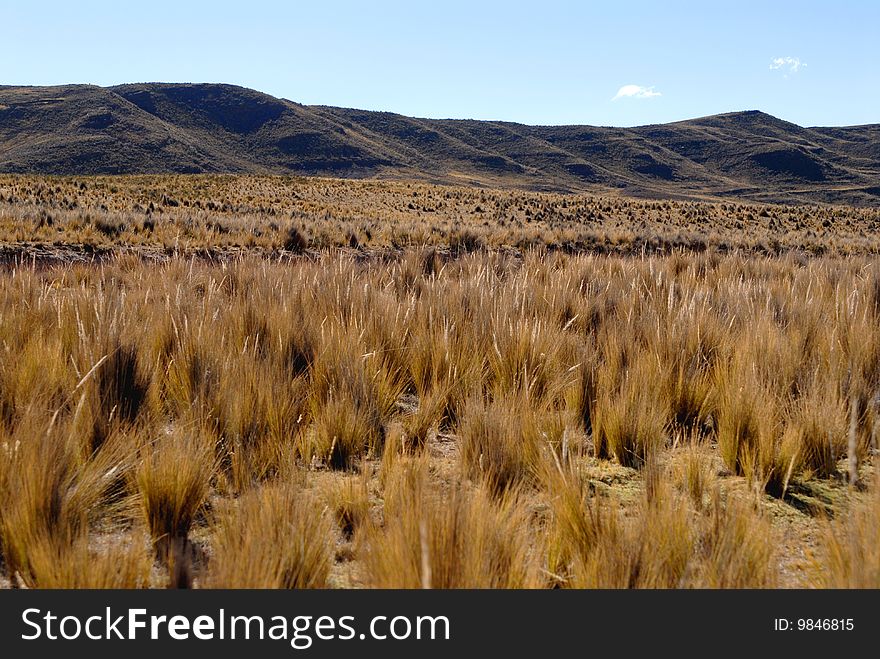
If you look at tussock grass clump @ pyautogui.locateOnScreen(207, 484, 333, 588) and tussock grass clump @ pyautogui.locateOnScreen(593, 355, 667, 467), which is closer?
tussock grass clump @ pyautogui.locateOnScreen(207, 484, 333, 588)

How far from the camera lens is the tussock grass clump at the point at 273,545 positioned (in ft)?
4.21

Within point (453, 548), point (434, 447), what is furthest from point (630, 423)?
point (453, 548)

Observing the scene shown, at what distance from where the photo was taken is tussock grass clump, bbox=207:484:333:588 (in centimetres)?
128

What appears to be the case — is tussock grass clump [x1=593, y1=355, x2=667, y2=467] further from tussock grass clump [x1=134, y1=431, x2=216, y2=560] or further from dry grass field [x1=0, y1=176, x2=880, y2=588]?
tussock grass clump [x1=134, y1=431, x2=216, y2=560]

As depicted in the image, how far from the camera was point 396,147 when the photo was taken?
11975 cm

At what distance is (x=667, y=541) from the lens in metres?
1.44

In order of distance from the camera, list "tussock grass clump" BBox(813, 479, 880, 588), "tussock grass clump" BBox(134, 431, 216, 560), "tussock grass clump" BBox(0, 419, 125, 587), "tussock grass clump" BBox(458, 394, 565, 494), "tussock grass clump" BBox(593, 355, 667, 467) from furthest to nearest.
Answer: "tussock grass clump" BBox(593, 355, 667, 467)
"tussock grass clump" BBox(458, 394, 565, 494)
"tussock grass clump" BBox(134, 431, 216, 560)
"tussock grass clump" BBox(0, 419, 125, 587)
"tussock grass clump" BBox(813, 479, 880, 588)

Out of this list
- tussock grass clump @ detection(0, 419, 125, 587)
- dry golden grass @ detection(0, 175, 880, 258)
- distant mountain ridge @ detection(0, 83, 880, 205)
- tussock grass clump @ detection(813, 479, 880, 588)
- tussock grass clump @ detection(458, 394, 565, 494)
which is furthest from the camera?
distant mountain ridge @ detection(0, 83, 880, 205)

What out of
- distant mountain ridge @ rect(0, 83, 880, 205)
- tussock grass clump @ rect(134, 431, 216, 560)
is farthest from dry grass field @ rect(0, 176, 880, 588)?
distant mountain ridge @ rect(0, 83, 880, 205)

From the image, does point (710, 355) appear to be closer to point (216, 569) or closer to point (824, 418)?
point (824, 418)

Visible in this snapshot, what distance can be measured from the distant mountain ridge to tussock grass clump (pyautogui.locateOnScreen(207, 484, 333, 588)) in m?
89.0

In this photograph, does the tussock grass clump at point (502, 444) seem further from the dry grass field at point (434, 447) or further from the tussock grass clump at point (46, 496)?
the tussock grass clump at point (46, 496)

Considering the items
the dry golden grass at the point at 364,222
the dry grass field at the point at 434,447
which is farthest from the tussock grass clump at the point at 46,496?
the dry golden grass at the point at 364,222
